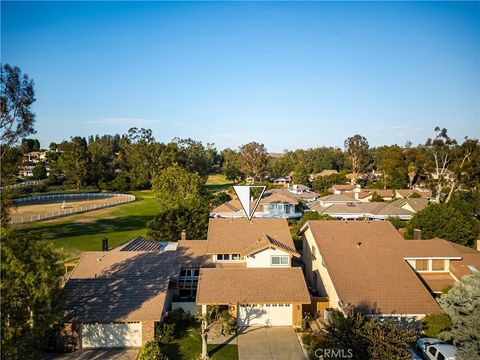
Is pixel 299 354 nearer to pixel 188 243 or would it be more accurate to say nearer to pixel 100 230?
pixel 188 243

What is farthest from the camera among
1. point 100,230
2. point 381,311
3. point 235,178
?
point 235,178

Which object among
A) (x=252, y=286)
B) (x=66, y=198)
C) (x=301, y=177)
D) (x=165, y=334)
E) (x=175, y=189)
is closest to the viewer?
(x=165, y=334)

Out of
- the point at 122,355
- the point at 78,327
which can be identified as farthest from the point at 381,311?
the point at 78,327

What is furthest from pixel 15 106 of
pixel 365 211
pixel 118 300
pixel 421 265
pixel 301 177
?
pixel 301 177

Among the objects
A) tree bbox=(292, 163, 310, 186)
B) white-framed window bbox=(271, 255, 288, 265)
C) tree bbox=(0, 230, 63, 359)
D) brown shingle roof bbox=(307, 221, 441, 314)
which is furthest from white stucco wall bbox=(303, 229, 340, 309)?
tree bbox=(292, 163, 310, 186)

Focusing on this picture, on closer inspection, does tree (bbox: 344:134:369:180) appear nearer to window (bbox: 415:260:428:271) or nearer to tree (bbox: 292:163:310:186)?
tree (bbox: 292:163:310:186)

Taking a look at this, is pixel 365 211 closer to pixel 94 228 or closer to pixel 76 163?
pixel 94 228
